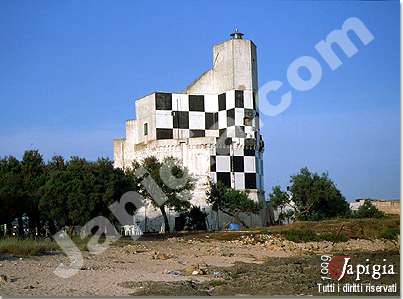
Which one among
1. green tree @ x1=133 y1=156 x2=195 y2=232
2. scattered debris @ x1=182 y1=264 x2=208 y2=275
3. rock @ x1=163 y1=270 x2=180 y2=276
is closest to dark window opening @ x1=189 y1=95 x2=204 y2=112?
green tree @ x1=133 y1=156 x2=195 y2=232

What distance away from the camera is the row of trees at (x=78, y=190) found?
23.2m

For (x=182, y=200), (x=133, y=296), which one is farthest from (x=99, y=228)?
(x=133, y=296)

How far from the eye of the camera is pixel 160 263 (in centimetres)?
1650

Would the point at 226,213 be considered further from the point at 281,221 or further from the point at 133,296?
the point at 133,296

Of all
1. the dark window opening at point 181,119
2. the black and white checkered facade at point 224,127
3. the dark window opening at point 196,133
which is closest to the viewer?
the black and white checkered facade at point 224,127

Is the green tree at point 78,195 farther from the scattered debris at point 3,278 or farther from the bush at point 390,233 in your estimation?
the bush at point 390,233

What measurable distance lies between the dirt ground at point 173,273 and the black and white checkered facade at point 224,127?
1522cm

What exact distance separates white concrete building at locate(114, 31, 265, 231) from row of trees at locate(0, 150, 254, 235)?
1.81 meters

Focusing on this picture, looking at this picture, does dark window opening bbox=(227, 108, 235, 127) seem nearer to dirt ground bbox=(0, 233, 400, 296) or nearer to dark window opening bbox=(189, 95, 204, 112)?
dark window opening bbox=(189, 95, 204, 112)

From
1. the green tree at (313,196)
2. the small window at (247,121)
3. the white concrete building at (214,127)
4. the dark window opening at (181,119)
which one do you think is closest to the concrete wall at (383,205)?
the green tree at (313,196)

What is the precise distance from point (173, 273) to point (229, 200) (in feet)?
69.6

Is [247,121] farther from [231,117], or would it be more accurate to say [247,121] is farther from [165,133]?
[165,133]

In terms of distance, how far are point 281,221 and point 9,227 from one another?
19688 millimetres

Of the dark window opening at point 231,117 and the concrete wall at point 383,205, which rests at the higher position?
the dark window opening at point 231,117
